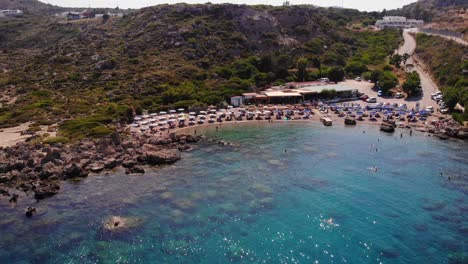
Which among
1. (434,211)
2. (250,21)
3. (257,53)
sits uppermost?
(250,21)

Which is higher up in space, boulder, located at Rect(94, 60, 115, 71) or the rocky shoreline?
boulder, located at Rect(94, 60, 115, 71)

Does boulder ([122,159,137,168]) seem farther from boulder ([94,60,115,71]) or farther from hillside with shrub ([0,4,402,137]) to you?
boulder ([94,60,115,71])

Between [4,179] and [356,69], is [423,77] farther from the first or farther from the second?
[4,179]

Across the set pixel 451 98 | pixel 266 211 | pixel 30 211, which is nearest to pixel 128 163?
pixel 30 211

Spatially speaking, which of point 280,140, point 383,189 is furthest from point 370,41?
point 383,189

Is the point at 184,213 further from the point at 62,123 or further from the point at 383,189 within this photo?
the point at 62,123

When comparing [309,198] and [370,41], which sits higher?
[370,41]

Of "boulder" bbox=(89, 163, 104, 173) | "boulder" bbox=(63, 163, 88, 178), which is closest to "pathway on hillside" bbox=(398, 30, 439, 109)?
"boulder" bbox=(89, 163, 104, 173)
